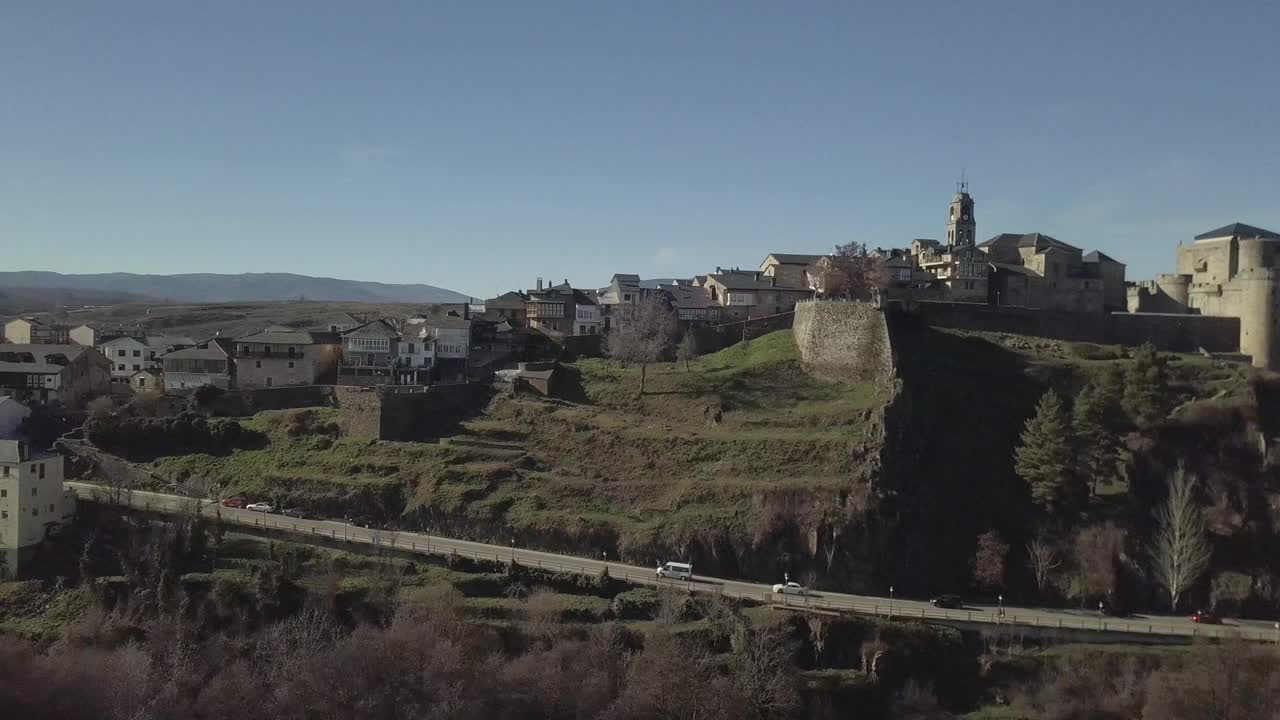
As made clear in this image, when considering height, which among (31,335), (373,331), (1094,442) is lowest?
(1094,442)

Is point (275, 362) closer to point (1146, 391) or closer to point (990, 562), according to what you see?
→ point (990, 562)

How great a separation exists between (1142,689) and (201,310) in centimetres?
11999

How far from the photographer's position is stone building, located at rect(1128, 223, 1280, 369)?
51.1m

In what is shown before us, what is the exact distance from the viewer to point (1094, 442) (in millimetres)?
42875

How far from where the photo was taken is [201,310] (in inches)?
5039

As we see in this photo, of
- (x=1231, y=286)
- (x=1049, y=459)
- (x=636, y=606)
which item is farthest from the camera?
(x=1231, y=286)

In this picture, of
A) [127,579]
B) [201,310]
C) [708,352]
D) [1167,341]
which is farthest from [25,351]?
[201,310]

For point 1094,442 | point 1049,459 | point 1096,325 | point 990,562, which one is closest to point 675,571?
point 990,562

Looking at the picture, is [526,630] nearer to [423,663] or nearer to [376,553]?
[423,663]

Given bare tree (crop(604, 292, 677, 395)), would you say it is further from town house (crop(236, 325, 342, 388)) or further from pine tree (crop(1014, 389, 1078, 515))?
pine tree (crop(1014, 389, 1078, 515))

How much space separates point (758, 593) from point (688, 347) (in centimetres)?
2171

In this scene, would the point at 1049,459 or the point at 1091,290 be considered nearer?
the point at 1049,459

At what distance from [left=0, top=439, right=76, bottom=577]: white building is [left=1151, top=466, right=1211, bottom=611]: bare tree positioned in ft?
145

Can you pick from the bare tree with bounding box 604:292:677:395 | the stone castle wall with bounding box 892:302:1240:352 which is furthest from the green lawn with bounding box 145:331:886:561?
the stone castle wall with bounding box 892:302:1240:352
